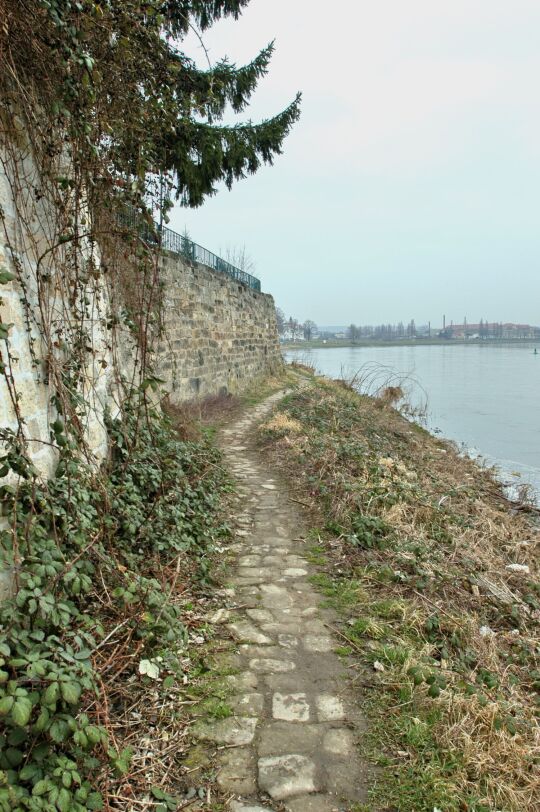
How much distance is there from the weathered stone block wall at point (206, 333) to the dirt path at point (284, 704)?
3215mm

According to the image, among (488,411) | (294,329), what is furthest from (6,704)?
(294,329)

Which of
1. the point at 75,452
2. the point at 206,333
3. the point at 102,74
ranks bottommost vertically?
the point at 75,452

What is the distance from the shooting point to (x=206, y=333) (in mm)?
9844

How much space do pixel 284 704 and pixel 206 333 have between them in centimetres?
828

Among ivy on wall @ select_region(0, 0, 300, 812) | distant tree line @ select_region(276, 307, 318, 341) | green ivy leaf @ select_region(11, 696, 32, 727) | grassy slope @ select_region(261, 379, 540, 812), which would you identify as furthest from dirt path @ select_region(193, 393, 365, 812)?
distant tree line @ select_region(276, 307, 318, 341)

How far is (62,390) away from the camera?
268 centimetres

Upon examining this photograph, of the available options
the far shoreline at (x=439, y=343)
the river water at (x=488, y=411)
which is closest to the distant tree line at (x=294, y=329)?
the far shoreline at (x=439, y=343)

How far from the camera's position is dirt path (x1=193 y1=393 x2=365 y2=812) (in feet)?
5.79

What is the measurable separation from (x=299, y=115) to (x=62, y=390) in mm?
6196

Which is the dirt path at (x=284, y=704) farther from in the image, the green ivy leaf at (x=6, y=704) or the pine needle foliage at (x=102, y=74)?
the pine needle foliage at (x=102, y=74)

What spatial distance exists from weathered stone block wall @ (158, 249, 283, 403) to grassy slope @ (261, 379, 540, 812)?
2.26 m

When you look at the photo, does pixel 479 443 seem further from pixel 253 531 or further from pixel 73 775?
pixel 73 775

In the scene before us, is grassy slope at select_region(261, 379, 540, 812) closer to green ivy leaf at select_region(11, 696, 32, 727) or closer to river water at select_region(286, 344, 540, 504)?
green ivy leaf at select_region(11, 696, 32, 727)

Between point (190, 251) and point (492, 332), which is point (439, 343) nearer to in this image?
point (492, 332)
